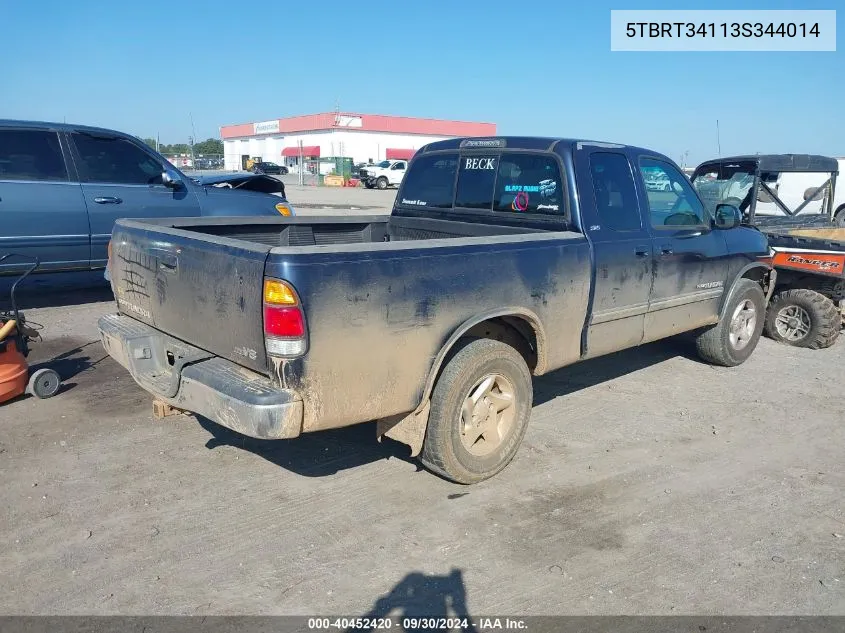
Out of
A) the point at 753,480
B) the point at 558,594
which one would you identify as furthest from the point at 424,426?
the point at 753,480

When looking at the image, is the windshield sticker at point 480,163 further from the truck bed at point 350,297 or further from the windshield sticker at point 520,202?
the truck bed at point 350,297

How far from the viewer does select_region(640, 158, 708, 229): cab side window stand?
199 inches

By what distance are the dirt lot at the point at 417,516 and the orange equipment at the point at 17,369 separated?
0.12 m

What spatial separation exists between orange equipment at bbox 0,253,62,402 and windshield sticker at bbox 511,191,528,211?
3400mm

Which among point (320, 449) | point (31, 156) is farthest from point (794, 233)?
point (31, 156)

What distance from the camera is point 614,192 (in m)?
4.73

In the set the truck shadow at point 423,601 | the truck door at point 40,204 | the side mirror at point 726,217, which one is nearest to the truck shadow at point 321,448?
the truck shadow at point 423,601

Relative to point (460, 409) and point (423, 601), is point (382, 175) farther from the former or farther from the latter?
point (423, 601)

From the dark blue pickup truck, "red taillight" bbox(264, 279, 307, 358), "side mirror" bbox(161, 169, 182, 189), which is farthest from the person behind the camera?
"side mirror" bbox(161, 169, 182, 189)

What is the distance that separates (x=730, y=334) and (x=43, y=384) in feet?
18.5

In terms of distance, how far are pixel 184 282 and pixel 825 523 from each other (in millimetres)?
3607

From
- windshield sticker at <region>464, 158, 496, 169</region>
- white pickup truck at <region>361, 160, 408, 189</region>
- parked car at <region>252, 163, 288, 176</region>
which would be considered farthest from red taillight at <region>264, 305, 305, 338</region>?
parked car at <region>252, 163, 288, 176</region>

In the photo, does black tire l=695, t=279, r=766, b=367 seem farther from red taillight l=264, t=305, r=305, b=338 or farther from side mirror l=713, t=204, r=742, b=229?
red taillight l=264, t=305, r=305, b=338

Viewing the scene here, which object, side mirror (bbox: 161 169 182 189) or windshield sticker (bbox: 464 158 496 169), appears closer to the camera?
windshield sticker (bbox: 464 158 496 169)
